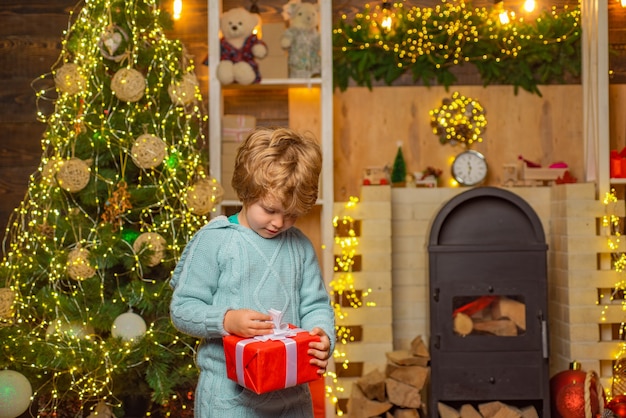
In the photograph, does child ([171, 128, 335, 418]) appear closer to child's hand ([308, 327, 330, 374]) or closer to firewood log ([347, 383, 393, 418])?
child's hand ([308, 327, 330, 374])

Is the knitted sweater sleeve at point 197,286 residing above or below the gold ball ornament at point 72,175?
below

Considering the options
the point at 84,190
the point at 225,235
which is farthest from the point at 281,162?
the point at 84,190

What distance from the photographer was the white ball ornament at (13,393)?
3.31 m

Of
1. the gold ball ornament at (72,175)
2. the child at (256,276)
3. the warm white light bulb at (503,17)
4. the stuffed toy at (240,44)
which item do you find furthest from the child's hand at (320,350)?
the warm white light bulb at (503,17)

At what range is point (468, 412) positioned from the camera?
383 cm

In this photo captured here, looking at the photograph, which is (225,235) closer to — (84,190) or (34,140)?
(84,190)

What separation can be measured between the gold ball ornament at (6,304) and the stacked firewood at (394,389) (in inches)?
64.5

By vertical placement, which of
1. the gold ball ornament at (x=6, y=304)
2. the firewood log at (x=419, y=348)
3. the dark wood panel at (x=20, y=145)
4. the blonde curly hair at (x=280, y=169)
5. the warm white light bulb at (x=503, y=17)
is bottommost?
the firewood log at (x=419, y=348)

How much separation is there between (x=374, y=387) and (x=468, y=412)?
462mm

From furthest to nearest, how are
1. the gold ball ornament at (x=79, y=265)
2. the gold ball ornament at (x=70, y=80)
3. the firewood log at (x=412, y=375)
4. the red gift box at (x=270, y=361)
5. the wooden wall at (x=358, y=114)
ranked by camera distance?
the wooden wall at (x=358, y=114), the firewood log at (x=412, y=375), the gold ball ornament at (x=70, y=80), the gold ball ornament at (x=79, y=265), the red gift box at (x=270, y=361)

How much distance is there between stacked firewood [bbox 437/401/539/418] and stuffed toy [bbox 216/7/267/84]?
6.27ft

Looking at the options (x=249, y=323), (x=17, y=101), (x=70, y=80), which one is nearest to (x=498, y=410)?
(x=249, y=323)

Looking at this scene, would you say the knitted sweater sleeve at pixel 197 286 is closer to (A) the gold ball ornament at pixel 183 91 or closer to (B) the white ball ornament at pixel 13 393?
(B) the white ball ornament at pixel 13 393

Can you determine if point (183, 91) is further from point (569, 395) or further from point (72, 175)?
point (569, 395)
